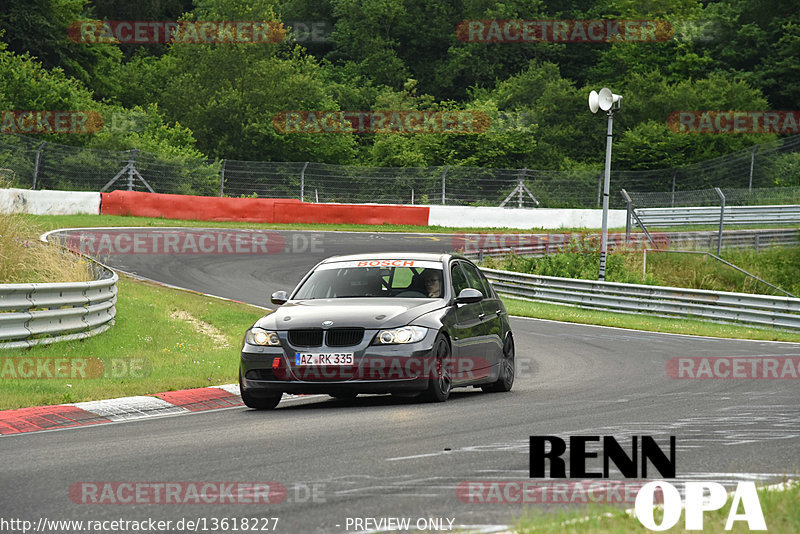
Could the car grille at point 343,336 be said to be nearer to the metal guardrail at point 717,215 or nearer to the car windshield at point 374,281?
the car windshield at point 374,281

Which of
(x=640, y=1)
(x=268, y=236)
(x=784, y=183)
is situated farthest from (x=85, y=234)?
(x=640, y=1)

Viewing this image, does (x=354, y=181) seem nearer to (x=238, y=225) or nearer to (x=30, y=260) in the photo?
(x=238, y=225)

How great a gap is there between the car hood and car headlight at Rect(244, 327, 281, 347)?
6cm

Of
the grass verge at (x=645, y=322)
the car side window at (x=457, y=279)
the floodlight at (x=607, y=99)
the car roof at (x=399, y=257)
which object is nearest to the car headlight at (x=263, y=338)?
the car roof at (x=399, y=257)

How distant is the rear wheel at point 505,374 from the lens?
1238cm

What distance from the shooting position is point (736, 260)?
34.7 m

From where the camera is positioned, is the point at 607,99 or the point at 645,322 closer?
the point at 645,322

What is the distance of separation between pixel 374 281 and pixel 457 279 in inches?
37.9

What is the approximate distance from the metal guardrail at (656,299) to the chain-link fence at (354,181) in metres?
10.7

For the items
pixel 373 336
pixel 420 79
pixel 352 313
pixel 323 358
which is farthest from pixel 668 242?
pixel 420 79

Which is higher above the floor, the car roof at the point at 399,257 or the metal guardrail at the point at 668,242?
the car roof at the point at 399,257

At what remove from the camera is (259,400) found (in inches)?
423

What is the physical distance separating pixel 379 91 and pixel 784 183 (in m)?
31.5

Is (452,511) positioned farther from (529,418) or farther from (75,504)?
(529,418)
